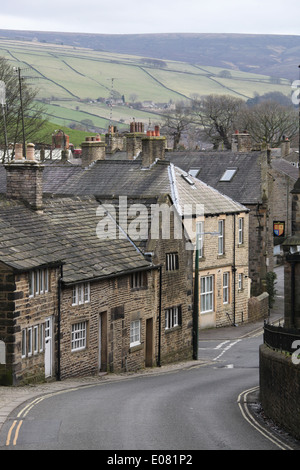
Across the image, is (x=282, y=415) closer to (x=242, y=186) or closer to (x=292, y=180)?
(x=242, y=186)

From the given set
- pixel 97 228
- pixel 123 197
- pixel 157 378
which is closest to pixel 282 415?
pixel 157 378

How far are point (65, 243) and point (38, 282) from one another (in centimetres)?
468

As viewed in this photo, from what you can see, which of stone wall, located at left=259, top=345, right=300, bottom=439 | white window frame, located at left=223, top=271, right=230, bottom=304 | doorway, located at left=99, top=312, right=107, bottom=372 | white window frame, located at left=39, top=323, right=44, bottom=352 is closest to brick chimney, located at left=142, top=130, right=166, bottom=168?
white window frame, located at left=223, top=271, right=230, bottom=304

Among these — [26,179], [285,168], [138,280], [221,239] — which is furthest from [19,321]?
[285,168]

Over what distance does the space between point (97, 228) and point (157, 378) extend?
25.0ft

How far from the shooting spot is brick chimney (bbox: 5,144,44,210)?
33844 mm

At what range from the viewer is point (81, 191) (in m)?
55.2

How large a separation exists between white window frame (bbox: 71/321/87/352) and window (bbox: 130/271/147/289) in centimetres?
398

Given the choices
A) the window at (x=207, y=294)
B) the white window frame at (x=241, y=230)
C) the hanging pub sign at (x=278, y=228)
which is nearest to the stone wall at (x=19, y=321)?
the window at (x=207, y=294)

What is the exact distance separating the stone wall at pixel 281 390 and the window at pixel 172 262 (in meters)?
13.0

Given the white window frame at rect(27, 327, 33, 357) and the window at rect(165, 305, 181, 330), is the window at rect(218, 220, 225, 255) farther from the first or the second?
the white window frame at rect(27, 327, 33, 357)

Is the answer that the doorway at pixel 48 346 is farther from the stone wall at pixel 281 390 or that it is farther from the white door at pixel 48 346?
the stone wall at pixel 281 390

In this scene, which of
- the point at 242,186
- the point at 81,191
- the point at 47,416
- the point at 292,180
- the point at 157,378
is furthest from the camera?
the point at 292,180

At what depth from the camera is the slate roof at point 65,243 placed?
29.8 meters
